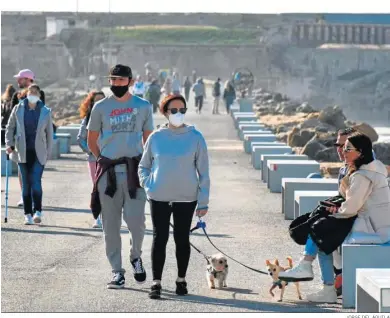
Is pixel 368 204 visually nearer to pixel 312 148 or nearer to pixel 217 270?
pixel 217 270

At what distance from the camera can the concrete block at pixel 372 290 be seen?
30.3ft

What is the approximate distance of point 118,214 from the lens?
11.7 metres

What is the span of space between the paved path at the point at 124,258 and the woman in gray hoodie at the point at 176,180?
17.4 inches

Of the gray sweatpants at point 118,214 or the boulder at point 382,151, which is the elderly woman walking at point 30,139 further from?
the boulder at point 382,151

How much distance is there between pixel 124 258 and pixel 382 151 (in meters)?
16.6

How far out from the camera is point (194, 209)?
11320mm

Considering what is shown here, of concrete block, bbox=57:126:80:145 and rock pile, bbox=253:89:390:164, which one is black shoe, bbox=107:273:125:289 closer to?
rock pile, bbox=253:89:390:164

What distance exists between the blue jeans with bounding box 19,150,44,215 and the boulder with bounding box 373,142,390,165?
13.8 m

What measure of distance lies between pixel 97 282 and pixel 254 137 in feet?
58.2

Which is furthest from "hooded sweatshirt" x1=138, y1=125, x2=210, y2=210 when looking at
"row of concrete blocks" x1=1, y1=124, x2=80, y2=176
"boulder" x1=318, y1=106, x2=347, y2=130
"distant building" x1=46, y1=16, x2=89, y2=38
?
"distant building" x1=46, y1=16, x2=89, y2=38

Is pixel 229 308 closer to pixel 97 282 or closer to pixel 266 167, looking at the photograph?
pixel 97 282

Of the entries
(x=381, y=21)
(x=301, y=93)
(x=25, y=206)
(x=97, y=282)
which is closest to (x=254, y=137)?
(x=25, y=206)

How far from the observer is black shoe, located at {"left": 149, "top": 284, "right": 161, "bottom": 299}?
36.1ft

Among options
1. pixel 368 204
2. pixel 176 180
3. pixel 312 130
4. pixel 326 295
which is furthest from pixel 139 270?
pixel 312 130
